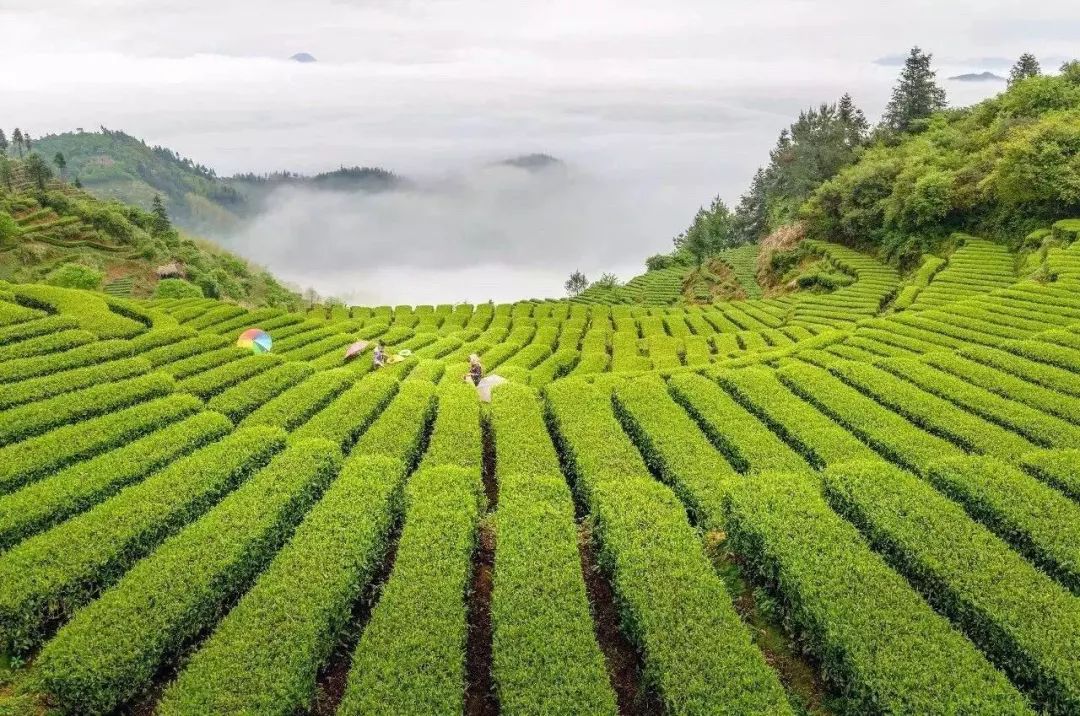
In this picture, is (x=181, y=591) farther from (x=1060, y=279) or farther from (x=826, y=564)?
(x=1060, y=279)

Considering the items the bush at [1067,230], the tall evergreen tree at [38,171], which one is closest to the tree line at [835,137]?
the bush at [1067,230]

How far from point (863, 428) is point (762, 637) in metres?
6.53

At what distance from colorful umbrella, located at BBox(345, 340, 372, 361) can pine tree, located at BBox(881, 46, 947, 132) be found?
223 feet

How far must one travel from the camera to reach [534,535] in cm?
Result: 962

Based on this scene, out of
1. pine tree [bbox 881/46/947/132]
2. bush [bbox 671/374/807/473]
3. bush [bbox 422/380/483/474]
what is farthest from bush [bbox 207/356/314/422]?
pine tree [bbox 881/46/947/132]

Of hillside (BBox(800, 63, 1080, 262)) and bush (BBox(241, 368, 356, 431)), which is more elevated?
hillside (BBox(800, 63, 1080, 262))

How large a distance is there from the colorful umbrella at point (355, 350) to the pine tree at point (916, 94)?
223 ft

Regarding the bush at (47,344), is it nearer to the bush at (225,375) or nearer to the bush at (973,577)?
the bush at (225,375)

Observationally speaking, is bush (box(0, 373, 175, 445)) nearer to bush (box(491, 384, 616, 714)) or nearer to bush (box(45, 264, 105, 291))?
bush (box(491, 384, 616, 714))

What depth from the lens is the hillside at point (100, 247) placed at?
169 ft

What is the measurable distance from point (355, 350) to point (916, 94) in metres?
72.1

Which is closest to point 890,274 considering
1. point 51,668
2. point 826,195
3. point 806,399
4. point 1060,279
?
point 826,195

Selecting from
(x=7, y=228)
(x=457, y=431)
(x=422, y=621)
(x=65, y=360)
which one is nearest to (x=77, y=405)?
(x=65, y=360)

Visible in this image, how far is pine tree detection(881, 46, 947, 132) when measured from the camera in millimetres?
66000
